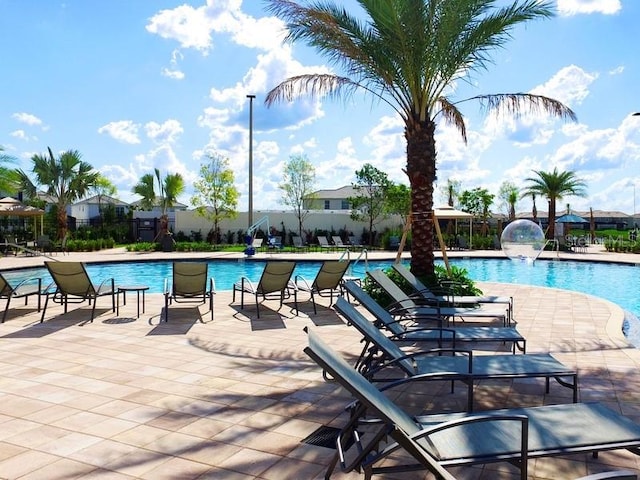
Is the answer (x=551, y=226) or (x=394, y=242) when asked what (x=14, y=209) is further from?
(x=551, y=226)

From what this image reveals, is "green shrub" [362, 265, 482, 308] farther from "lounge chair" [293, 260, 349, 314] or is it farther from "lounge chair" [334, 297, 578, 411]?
"lounge chair" [334, 297, 578, 411]

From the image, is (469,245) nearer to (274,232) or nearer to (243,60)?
(274,232)

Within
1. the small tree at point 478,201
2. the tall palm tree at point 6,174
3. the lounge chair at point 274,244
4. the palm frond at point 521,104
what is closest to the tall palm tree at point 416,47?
the palm frond at point 521,104

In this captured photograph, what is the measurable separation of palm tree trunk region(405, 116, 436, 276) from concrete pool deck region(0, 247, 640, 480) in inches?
94.1

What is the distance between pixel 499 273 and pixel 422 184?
10.1m

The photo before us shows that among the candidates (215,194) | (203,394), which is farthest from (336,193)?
(203,394)

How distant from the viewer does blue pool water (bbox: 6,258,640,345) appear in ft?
50.4

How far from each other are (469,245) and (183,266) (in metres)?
22.9

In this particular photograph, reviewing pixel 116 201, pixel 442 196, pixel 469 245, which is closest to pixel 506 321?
pixel 469 245

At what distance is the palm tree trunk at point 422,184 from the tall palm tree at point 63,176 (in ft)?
76.3

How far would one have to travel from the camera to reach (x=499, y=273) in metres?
19.1

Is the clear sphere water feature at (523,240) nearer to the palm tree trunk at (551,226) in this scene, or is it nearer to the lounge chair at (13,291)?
the lounge chair at (13,291)

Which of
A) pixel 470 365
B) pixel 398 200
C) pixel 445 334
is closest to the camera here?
pixel 470 365

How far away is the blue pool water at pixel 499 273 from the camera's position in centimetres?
1536
